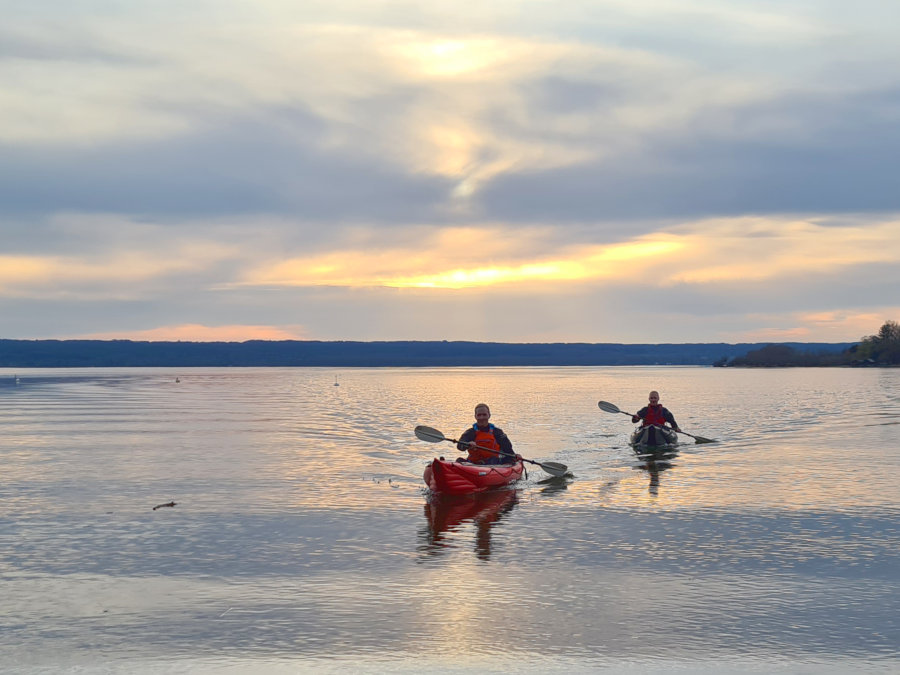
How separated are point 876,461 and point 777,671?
1926 centimetres

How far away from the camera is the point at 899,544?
43.7ft

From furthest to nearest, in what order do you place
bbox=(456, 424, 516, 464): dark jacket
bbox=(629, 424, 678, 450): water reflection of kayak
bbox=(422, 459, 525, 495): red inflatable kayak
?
bbox=(629, 424, 678, 450): water reflection of kayak
bbox=(456, 424, 516, 464): dark jacket
bbox=(422, 459, 525, 495): red inflatable kayak

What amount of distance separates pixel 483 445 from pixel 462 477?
2764 mm

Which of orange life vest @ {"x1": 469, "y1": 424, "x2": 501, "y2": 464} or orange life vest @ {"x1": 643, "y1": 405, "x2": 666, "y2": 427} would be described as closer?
orange life vest @ {"x1": 469, "y1": 424, "x2": 501, "y2": 464}

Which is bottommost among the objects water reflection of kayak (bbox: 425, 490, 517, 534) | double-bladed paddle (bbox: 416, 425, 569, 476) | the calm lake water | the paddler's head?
water reflection of kayak (bbox: 425, 490, 517, 534)

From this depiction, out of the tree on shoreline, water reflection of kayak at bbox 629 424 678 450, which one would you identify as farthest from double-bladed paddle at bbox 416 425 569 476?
the tree on shoreline

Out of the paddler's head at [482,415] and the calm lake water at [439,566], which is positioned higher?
the paddler's head at [482,415]

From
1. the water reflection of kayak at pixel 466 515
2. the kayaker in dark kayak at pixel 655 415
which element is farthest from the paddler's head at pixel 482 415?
the kayaker in dark kayak at pixel 655 415

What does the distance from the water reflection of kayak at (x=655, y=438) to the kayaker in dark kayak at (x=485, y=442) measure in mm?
9384

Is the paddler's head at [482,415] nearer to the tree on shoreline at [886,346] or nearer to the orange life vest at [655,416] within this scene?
the orange life vest at [655,416]

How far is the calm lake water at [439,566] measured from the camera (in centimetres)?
836

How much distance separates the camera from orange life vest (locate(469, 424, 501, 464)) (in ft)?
72.1

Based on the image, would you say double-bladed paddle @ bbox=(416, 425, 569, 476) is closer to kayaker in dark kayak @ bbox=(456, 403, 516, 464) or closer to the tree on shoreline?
kayaker in dark kayak @ bbox=(456, 403, 516, 464)

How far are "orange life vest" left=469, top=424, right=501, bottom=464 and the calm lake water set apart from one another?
1.30m
